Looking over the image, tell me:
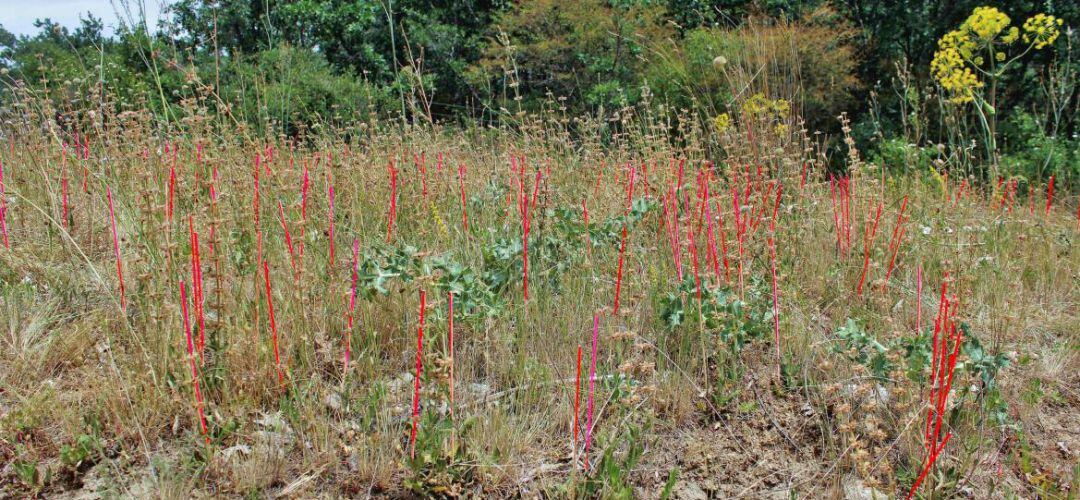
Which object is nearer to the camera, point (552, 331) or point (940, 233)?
point (552, 331)

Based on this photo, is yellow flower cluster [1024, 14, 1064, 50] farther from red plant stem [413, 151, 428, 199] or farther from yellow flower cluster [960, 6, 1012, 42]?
red plant stem [413, 151, 428, 199]

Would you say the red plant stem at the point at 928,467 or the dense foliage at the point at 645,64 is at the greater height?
the dense foliage at the point at 645,64

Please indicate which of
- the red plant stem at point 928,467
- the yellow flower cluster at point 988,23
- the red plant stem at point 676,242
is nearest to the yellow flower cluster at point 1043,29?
the yellow flower cluster at point 988,23

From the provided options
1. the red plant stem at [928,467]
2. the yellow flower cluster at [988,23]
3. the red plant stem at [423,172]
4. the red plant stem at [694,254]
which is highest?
the yellow flower cluster at [988,23]

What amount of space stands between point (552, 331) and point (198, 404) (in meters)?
1.08

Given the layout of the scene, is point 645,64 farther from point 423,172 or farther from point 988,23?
point 423,172

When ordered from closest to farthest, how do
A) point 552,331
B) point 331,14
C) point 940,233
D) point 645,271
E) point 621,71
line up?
1. point 552,331
2. point 645,271
3. point 940,233
4. point 621,71
5. point 331,14

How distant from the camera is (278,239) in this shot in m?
2.74

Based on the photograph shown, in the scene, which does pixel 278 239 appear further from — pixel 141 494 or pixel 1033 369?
pixel 1033 369

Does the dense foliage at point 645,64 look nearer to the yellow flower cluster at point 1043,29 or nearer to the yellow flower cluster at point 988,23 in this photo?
the yellow flower cluster at point 1043,29

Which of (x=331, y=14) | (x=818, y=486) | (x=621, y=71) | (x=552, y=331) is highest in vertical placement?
(x=331, y=14)

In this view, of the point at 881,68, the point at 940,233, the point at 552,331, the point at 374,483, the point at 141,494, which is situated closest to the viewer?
the point at 141,494

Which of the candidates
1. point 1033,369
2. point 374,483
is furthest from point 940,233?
point 374,483

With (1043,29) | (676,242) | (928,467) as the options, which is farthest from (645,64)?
(928,467)
